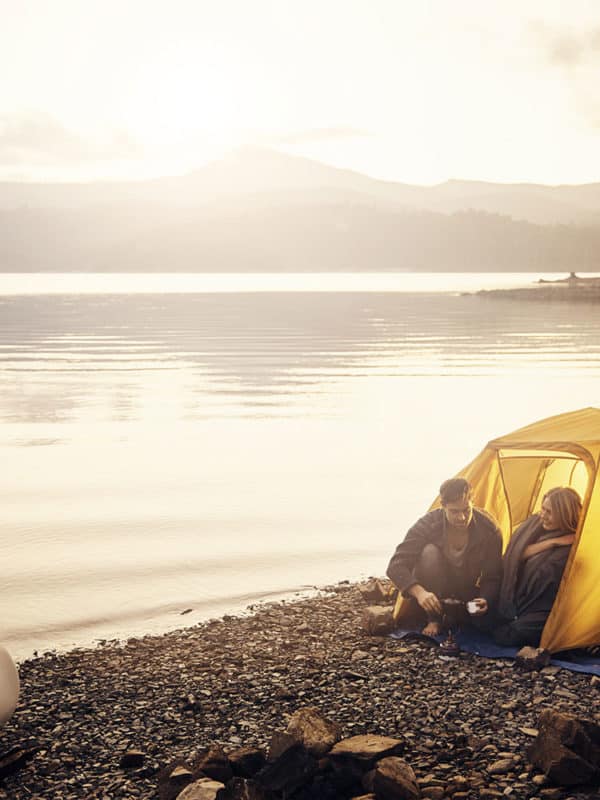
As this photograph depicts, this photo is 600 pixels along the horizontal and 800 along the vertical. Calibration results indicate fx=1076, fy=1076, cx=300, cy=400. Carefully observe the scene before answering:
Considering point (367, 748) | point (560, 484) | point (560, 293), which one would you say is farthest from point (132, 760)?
point (560, 293)

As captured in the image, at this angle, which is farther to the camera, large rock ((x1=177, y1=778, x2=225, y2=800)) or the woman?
the woman

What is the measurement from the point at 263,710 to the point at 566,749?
231 centimetres

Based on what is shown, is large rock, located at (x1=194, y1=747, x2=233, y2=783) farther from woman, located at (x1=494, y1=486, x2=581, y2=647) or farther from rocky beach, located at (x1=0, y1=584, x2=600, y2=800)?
woman, located at (x1=494, y1=486, x2=581, y2=647)

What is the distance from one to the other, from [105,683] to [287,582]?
14.1ft

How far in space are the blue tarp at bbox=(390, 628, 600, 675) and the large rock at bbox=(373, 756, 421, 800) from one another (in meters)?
2.56

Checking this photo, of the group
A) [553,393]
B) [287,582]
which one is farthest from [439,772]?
[553,393]

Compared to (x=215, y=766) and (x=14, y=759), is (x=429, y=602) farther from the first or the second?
(x=14, y=759)

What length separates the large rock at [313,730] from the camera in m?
6.89

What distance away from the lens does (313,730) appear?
703 centimetres

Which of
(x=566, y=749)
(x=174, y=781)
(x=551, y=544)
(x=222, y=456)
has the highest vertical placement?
(x=551, y=544)

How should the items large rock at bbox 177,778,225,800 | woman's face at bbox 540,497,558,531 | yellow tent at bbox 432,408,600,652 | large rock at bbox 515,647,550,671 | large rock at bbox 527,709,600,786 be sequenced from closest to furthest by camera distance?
large rock at bbox 177,778,225,800
large rock at bbox 527,709,600,786
large rock at bbox 515,647,550,671
yellow tent at bbox 432,408,600,652
woman's face at bbox 540,497,558,531

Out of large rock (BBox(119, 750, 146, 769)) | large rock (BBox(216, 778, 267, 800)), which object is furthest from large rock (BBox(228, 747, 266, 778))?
large rock (BBox(119, 750, 146, 769))

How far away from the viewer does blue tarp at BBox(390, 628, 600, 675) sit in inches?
347

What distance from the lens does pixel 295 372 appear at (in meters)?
41.6
